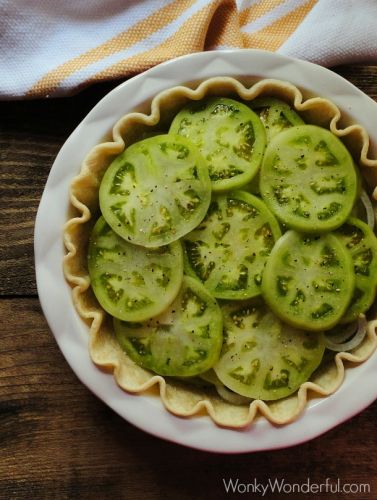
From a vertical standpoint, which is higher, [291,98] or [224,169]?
[291,98]

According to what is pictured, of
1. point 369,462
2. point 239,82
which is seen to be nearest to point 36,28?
point 239,82

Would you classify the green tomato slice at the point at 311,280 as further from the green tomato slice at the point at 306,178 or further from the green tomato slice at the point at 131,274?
the green tomato slice at the point at 131,274

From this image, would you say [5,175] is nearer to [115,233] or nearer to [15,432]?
[115,233]

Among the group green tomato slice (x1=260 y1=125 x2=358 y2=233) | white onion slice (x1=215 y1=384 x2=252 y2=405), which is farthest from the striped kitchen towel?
white onion slice (x1=215 y1=384 x2=252 y2=405)

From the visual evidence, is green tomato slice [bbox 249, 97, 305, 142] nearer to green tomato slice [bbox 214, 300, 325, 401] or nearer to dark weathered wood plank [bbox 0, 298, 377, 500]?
green tomato slice [bbox 214, 300, 325, 401]

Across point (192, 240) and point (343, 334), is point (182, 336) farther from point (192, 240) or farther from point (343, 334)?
point (343, 334)

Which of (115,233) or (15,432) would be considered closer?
(115,233)

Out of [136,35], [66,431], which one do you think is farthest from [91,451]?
[136,35]

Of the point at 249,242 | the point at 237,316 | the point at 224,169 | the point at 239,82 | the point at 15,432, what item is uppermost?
the point at 239,82
